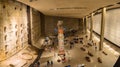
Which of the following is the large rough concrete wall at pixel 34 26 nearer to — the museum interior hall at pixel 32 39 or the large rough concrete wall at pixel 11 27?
the museum interior hall at pixel 32 39

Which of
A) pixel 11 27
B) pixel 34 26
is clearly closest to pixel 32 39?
pixel 34 26

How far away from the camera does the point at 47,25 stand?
1363 inches

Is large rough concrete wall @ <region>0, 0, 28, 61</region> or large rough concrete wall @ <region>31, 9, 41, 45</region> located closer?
large rough concrete wall @ <region>0, 0, 28, 61</region>

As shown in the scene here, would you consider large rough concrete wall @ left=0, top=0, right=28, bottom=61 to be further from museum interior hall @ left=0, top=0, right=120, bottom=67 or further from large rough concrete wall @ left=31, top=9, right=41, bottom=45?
large rough concrete wall @ left=31, top=9, right=41, bottom=45

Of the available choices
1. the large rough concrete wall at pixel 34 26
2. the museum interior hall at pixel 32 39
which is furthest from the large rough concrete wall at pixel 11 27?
the large rough concrete wall at pixel 34 26

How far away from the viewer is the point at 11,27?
15.7 m

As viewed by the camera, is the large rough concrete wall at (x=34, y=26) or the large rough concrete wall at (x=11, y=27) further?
the large rough concrete wall at (x=34, y=26)

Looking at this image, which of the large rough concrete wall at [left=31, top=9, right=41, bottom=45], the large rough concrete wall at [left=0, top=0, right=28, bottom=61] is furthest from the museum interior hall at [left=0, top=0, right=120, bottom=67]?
the large rough concrete wall at [left=31, top=9, right=41, bottom=45]

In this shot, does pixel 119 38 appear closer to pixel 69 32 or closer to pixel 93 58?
pixel 93 58

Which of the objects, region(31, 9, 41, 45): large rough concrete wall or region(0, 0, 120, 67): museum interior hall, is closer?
region(0, 0, 120, 67): museum interior hall

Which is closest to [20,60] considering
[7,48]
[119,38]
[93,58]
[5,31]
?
[7,48]

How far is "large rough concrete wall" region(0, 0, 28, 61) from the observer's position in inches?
548

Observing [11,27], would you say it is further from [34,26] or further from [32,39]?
[34,26]

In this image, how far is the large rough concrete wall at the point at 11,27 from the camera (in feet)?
45.7
